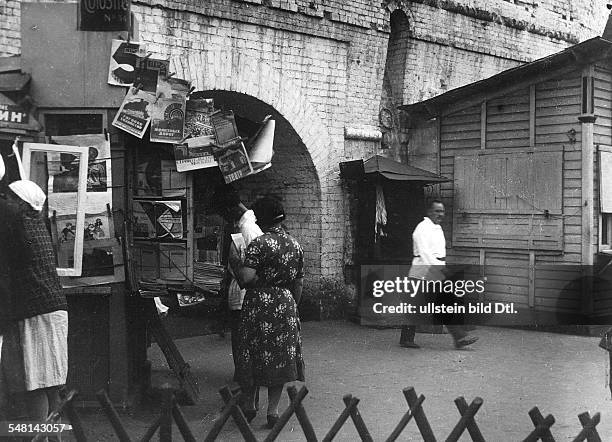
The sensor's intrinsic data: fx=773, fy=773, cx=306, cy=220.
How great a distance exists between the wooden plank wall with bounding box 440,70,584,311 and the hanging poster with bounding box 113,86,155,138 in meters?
6.19

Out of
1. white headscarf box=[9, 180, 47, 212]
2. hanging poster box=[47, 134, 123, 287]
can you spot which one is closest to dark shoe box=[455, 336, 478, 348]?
hanging poster box=[47, 134, 123, 287]

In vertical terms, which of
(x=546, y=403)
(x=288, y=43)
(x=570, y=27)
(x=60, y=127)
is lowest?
(x=546, y=403)

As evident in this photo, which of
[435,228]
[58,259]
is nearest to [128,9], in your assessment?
[58,259]

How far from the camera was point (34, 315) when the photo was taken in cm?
482

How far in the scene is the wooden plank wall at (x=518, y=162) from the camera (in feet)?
33.2

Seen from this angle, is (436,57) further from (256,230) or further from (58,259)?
(58,259)

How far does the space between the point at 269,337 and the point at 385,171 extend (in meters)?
5.19

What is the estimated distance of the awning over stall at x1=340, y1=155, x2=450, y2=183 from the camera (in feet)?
34.8

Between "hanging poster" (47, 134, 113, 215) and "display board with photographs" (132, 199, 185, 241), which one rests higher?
"hanging poster" (47, 134, 113, 215)

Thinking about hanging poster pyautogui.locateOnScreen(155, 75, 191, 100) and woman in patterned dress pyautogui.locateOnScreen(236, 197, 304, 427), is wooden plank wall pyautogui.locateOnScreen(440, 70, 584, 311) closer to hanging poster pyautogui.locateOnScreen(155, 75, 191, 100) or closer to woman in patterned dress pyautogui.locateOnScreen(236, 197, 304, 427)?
woman in patterned dress pyautogui.locateOnScreen(236, 197, 304, 427)

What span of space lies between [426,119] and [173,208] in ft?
21.6

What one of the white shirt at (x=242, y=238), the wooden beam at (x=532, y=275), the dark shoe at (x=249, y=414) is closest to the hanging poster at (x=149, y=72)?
the white shirt at (x=242, y=238)

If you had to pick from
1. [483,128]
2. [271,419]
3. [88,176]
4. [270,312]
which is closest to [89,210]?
[88,176]

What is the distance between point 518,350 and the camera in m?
9.20
